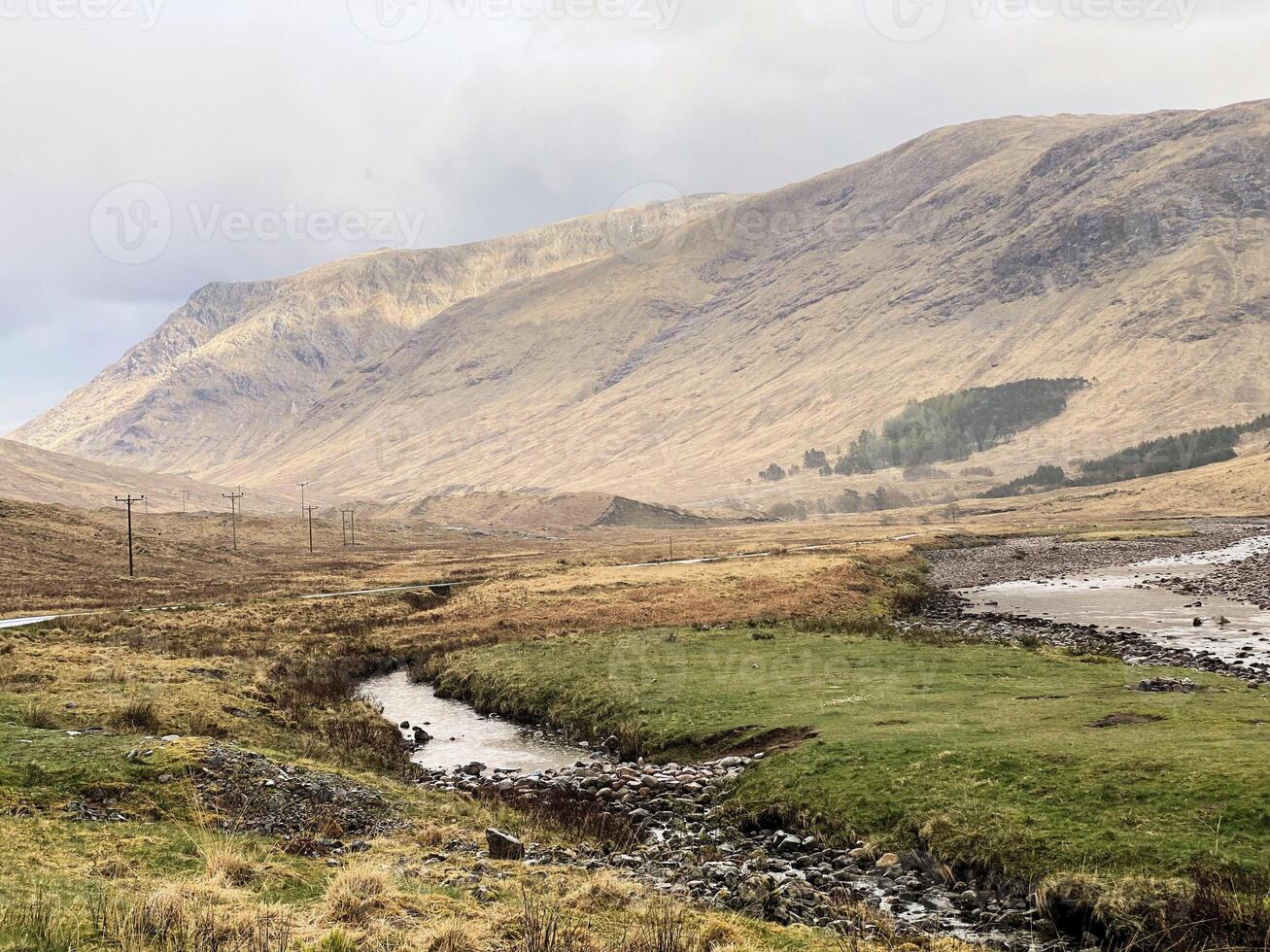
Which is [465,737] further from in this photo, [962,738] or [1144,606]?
[1144,606]

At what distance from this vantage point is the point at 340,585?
260ft

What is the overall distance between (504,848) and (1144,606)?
5402cm

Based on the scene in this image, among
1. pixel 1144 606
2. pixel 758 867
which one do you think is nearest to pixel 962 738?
pixel 758 867

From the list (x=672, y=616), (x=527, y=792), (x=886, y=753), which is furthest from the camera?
(x=672, y=616)

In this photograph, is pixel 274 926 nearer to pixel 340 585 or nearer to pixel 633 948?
pixel 633 948

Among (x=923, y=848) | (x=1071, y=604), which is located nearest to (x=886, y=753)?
(x=923, y=848)

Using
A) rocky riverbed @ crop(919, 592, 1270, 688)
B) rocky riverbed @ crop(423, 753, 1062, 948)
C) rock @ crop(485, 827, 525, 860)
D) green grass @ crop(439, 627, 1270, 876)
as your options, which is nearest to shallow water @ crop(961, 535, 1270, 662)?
rocky riverbed @ crop(919, 592, 1270, 688)

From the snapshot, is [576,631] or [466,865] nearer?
[466,865]

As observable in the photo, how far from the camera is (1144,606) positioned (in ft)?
192

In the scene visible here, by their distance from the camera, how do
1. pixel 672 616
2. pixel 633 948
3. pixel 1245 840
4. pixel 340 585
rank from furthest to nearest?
1. pixel 340 585
2. pixel 672 616
3. pixel 1245 840
4. pixel 633 948

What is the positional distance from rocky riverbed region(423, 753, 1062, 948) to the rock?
0.02m

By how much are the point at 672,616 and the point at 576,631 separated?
283 inches

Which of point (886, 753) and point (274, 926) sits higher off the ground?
point (274, 926)

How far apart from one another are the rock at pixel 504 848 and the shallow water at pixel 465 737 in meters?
10.1
